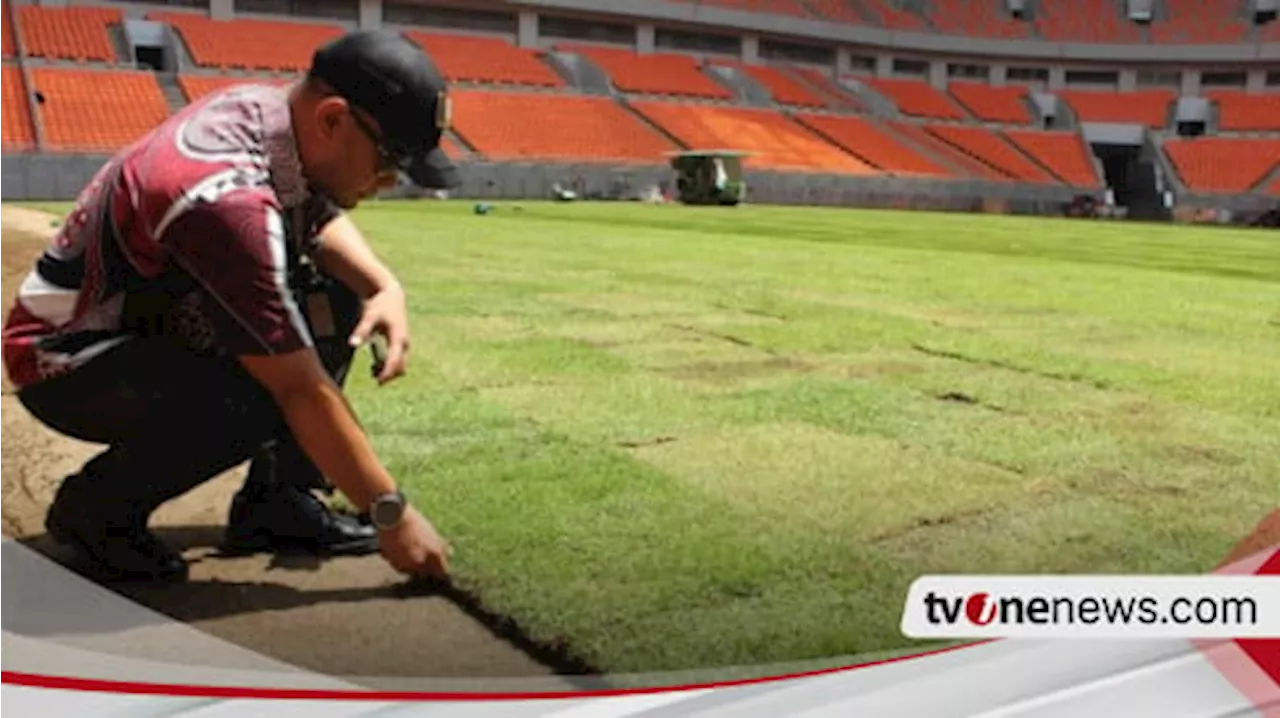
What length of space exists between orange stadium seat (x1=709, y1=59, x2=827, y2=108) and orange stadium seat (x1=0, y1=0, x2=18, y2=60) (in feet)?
3.17

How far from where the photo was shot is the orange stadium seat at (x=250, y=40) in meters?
0.99

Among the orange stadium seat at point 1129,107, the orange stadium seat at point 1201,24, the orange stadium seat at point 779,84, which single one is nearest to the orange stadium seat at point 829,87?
the orange stadium seat at point 779,84

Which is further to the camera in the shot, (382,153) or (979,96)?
(979,96)

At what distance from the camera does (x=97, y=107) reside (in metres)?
1.06

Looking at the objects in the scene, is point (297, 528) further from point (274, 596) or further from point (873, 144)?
point (873, 144)

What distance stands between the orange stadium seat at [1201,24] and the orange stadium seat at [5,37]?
41.2ft

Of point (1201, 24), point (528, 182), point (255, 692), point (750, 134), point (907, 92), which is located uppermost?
point (1201, 24)

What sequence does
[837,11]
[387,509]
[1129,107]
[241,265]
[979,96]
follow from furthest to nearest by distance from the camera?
1. [1129,107]
2. [979,96]
3. [837,11]
4. [387,509]
5. [241,265]

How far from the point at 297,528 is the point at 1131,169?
70.5 ft

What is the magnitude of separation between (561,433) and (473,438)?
0.42 ft

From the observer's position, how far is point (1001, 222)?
10742 millimetres

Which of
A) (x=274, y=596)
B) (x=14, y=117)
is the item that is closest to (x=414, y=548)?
(x=274, y=596)

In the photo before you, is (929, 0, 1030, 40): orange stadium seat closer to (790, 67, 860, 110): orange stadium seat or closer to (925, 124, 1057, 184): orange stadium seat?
(790, 67, 860, 110): orange stadium seat

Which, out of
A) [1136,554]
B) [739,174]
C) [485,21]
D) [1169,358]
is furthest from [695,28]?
[739,174]
